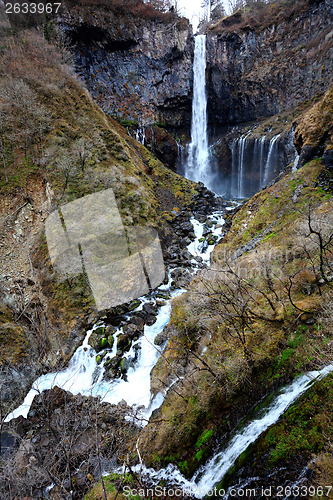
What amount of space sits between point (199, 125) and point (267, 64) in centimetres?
1033

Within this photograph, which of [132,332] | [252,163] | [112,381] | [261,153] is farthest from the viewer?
[252,163]

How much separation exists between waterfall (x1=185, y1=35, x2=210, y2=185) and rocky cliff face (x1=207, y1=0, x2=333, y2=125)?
1.01 m

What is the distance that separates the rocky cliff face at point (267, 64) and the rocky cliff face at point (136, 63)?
4077mm

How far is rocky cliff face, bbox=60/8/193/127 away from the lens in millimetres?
25656

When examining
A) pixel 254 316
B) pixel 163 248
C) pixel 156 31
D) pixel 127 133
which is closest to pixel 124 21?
pixel 156 31

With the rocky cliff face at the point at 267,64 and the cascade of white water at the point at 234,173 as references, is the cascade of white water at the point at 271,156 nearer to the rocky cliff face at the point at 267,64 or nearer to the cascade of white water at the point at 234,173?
the cascade of white water at the point at 234,173

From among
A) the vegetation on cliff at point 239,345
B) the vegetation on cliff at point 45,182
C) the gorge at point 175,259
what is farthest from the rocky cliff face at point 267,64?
the vegetation on cliff at point 239,345

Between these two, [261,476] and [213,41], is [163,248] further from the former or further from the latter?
[213,41]

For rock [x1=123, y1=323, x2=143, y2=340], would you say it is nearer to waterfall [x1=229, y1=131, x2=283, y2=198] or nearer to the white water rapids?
the white water rapids

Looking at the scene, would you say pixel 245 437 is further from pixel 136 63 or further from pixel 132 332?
pixel 136 63

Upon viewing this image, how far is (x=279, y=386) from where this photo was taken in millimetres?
4312

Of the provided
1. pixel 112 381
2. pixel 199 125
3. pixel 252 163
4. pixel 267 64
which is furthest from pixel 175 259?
pixel 267 64

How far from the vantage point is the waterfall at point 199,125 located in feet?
101

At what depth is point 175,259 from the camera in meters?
15.9
